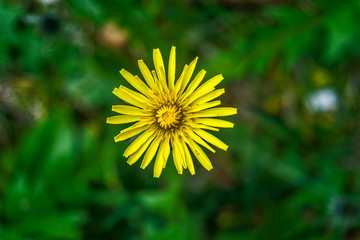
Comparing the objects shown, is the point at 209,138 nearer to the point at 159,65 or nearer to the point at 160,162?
the point at 160,162

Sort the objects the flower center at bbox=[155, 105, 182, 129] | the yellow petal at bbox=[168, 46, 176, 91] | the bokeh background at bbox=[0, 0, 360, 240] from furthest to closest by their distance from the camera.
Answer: the bokeh background at bbox=[0, 0, 360, 240]
the flower center at bbox=[155, 105, 182, 129]
the yellow petal at bbox=[168, 46, 176, 91]

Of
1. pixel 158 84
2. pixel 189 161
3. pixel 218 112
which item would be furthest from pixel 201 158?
pixel 158 84

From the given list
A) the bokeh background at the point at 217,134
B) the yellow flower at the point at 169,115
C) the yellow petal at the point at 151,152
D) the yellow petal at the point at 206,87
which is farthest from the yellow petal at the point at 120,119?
the bokeh background at the point at 217,134

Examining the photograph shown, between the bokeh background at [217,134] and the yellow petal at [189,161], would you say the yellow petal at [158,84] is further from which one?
the bokeh background at [217,134]

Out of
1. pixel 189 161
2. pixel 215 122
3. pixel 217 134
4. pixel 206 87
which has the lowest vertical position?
pixel 189 161

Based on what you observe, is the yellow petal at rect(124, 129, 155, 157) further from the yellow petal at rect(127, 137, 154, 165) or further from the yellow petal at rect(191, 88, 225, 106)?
the yellow petal at rect(191, 88, 225, 106)

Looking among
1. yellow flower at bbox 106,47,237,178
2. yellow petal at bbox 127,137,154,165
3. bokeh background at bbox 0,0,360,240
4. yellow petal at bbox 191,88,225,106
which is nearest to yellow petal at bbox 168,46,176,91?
yellow flower at bbox 106,47,237,178

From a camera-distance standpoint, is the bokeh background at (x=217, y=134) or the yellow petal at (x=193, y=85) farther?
the bokeh background at (x=217, y=134)
